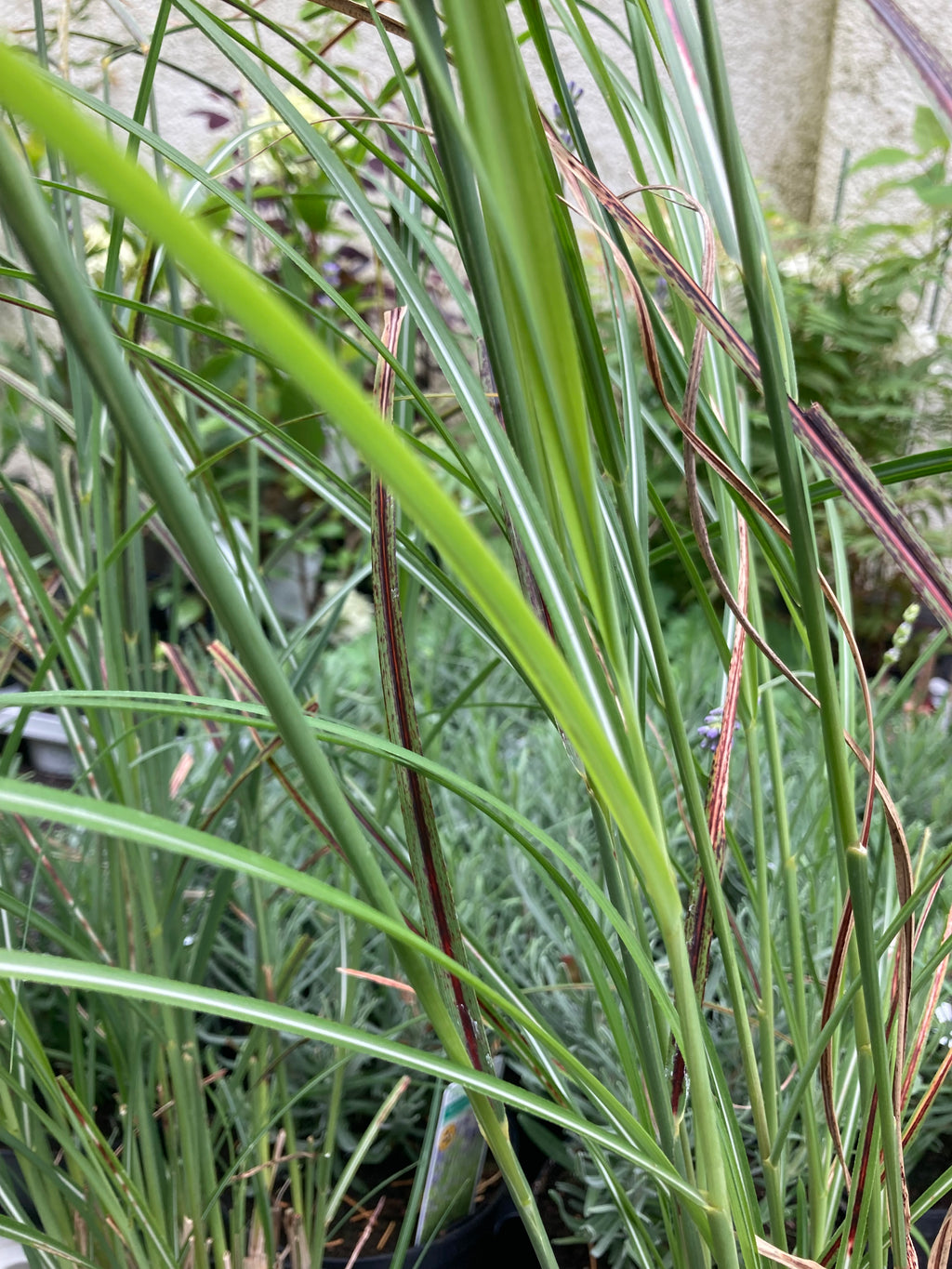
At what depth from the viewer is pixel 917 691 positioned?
1153mm

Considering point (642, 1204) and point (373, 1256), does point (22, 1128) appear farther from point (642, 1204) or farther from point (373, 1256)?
point (642, 1204)

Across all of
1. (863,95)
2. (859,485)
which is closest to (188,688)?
(859,485)

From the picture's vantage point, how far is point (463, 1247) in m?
0.55

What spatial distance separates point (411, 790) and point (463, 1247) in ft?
1.42

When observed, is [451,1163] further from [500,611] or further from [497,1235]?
[500,611]

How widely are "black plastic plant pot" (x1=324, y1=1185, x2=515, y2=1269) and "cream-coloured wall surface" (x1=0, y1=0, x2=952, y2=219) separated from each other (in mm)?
1856

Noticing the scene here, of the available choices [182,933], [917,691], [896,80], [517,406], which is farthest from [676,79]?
[896,80]

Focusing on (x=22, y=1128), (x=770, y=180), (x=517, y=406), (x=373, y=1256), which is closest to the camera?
(x=517, y=406)

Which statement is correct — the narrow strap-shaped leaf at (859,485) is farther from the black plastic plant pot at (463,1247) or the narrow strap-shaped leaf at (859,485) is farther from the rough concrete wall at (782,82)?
the rough concrete wall at (782,82)

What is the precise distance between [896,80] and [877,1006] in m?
2.34

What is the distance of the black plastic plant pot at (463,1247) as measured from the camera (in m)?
0.53

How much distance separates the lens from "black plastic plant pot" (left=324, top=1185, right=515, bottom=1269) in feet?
1.74

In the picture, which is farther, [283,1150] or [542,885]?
[542,885]

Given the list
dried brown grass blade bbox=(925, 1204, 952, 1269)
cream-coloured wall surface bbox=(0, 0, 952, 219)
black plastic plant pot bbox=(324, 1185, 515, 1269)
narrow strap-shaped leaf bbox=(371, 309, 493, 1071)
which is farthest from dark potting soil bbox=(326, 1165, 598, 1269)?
cream-coloured wall surface bbox=(0, 0, 952, 219)
